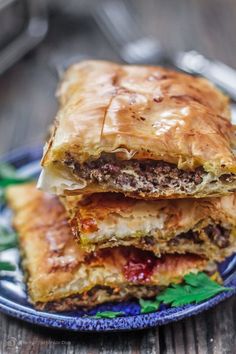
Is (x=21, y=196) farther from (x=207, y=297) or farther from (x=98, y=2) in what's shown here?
(x=98, y=2)

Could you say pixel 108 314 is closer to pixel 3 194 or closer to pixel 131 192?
pixel 131 192

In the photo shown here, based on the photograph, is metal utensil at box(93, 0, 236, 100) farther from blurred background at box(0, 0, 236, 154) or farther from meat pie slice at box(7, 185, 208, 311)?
meat pie slice at box(7, 185, 208, 311)

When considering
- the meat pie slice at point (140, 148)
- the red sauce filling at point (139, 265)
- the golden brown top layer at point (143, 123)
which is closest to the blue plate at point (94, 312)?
the red sauce filling at point (139, 265)

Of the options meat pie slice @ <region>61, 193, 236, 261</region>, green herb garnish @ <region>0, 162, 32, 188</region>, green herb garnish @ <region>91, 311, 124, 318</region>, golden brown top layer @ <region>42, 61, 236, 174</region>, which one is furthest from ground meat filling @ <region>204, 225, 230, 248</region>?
green herb garnish @ <region>0, 162, 32, 188</region>

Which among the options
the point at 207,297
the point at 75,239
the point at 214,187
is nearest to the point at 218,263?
the point at 207,297

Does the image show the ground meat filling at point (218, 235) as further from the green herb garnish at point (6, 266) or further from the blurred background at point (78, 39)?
the blurred background at point (78, 39)

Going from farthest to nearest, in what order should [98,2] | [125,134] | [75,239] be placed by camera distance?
[98,2]
[75,239]
[125,134]

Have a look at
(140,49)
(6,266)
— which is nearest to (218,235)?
(6,266)

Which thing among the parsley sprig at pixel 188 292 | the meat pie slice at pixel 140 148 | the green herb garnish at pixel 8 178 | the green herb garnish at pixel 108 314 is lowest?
the green herb garnish at pixel 108 314
